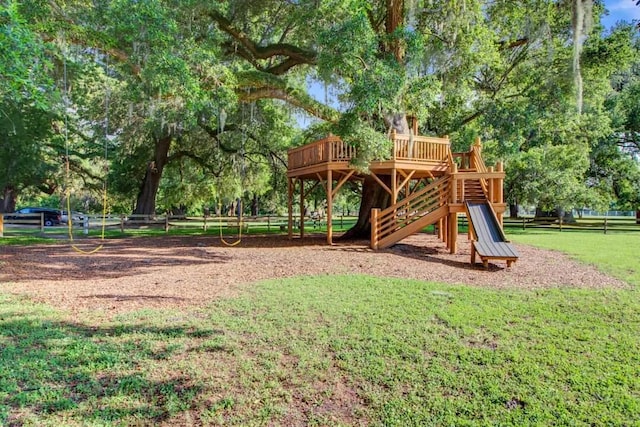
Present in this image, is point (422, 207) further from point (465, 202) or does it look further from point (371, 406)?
point (371, 406)

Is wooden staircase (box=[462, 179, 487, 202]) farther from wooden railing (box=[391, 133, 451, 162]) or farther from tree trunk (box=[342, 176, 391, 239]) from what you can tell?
tree trunk (box=[342, 176, 391, 239])

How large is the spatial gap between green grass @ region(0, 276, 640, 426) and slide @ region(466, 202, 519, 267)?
2645 millimetres

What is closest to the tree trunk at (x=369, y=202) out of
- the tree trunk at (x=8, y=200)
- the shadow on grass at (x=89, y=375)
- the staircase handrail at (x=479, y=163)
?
the staircase handrail at (x=479, y=163)

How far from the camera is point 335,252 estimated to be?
419 inches

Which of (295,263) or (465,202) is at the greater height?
(465,202)

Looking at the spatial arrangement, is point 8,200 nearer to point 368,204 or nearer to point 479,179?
point 368,204

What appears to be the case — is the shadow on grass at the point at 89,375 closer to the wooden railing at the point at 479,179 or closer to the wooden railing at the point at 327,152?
the wooden railing at the point at 479,179

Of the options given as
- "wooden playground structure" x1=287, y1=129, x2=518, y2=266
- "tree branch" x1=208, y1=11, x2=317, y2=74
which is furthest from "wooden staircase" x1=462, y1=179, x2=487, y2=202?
"tree branch" x1=208, y1=11, x2=317, y2=74

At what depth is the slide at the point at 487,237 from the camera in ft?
26.6

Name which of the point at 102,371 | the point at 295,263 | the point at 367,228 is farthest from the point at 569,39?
the point at 102,371

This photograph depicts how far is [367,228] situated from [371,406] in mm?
11829

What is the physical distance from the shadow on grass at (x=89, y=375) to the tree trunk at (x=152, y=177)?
62.4 feet

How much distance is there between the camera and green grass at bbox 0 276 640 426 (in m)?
2.99

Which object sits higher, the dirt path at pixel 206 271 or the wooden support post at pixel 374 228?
the wooden support post at pixel 374 228
